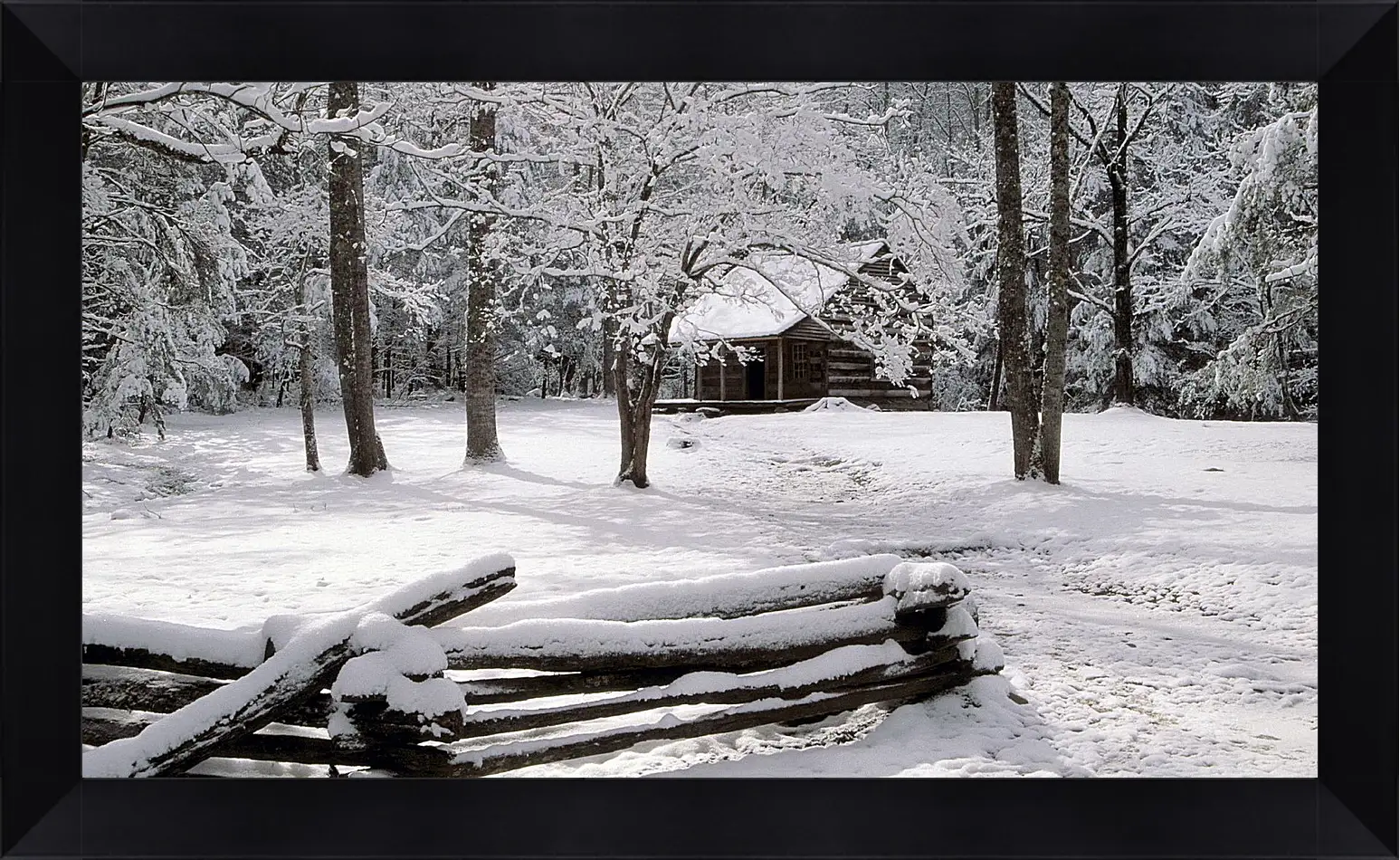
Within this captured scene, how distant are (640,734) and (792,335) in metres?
6.16

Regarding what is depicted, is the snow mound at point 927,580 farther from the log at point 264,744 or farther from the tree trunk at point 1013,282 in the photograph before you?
the tree trunk at point 1013,282

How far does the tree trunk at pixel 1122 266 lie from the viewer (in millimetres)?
8148

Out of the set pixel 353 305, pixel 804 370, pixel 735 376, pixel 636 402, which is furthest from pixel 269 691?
pixel 735 376

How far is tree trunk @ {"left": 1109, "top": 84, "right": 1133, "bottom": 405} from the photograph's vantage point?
8148mm

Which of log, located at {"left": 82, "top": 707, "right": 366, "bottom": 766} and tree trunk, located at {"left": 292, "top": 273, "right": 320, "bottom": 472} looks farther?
tree trunk, located at {"left": 292, "top": 273, "right": 320, "bottom": 472}

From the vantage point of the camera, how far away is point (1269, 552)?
15.3 ft

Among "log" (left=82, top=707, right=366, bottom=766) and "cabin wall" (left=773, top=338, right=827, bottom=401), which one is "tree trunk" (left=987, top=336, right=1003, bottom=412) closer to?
"cabin wall" (left=773, top=338, right=827, bottom=401)

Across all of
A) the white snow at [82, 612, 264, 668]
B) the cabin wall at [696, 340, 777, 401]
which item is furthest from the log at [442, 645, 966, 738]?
the cabin wall at [696, 340, 777, 401]

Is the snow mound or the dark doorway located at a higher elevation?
the dark doorway

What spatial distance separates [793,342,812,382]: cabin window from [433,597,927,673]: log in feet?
23.7

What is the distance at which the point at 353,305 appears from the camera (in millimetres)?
6844

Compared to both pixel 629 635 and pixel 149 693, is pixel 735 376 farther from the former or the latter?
pixel 149 693
